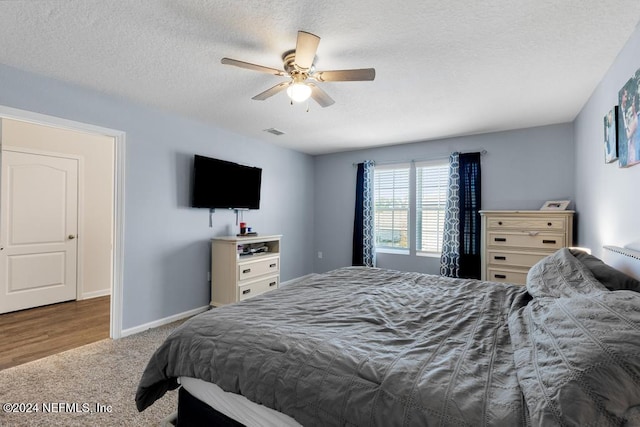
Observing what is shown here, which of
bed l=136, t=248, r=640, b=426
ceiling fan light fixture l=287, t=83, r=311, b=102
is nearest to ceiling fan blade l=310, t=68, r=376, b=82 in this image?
ceiling fan light fixture l=287, t=83, r=311, b=102

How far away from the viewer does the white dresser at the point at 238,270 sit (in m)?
3.63

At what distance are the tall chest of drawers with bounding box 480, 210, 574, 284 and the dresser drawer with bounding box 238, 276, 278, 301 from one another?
270 centimetres

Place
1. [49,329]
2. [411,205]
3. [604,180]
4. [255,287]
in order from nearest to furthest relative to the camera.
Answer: [604,180]
[49,329]
[255,287]
[411,205]

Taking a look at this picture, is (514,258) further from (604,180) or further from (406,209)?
(406,209)

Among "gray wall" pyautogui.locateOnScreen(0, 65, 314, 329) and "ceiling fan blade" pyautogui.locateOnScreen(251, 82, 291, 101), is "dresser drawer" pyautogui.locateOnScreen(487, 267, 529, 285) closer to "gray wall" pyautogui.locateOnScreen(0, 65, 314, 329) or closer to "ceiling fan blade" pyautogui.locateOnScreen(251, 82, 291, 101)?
"ceiling fan blade" pyautogui.locateOnScreen(251, 82, 291, 101)

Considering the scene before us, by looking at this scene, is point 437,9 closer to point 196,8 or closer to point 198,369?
point 196,8

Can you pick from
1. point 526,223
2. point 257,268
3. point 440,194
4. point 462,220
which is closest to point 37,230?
point 257,268

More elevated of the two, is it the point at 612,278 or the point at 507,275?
the point at 612,278

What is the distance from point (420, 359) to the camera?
114 centimetres

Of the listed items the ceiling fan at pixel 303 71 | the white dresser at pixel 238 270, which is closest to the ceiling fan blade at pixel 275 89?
the ceiling fan at pixel 303 71

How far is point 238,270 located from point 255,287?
1.30ft

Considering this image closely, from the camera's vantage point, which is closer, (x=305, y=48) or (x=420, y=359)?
(x=420, y=359)

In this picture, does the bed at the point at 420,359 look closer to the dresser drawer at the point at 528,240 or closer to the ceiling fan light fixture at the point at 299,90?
the ceiling fan light fixture at the point at 299,90

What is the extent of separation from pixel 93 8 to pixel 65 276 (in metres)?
3.97
